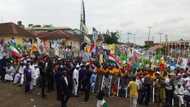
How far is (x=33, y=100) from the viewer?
22875 mm

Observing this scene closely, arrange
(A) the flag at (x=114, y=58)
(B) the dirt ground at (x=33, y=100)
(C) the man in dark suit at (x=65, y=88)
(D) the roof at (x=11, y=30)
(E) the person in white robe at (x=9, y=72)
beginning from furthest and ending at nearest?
(D) the roof at (x=11, y=30), (A) the flag at (x=114, y=58), (E) the person in white robe at (x=9, y=72), (B) the dirt ground at (x=33, y=100), (C) the man in dark suit at (x=65, y=88)

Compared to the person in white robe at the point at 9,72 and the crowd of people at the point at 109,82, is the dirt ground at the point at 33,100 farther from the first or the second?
the person in white robe at the point at 9,72

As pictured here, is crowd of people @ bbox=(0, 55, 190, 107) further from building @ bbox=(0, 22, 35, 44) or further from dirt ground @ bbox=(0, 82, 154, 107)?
building @ bbox=(0, 22, 35, 44)

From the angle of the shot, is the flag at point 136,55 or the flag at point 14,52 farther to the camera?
the flag at point 136,55

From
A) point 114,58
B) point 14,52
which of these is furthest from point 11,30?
point 114,58

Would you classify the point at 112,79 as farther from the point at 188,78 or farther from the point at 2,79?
the point at 2,79

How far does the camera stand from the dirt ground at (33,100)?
22.5 metres

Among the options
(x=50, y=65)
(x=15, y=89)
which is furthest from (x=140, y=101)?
(x=15, y=89)

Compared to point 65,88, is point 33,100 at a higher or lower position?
lower

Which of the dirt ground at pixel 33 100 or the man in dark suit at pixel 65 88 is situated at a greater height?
the man in dark suit at pixel 65 88

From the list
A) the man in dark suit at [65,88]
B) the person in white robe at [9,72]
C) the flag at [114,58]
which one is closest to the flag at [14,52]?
the person in white robe at [9,72]

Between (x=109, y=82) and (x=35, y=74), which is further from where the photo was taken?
(x=109, y=82)

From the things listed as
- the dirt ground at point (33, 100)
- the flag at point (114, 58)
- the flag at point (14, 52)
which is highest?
the flag at point (14, 52)

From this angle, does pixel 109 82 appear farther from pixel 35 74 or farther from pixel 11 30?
pixel 11 30
